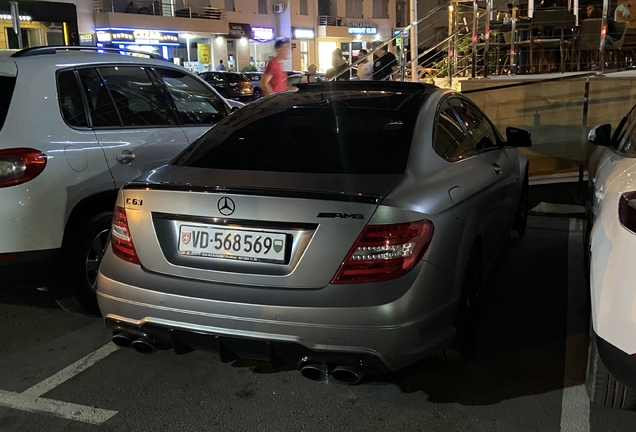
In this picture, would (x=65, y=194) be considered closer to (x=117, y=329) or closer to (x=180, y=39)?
(x=117, y=329)

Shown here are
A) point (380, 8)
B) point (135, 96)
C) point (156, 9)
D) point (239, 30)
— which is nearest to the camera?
point (135, 96)

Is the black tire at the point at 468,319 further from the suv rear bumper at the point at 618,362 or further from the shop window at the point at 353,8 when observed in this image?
the shop window at the point at 353,8

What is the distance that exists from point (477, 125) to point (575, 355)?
1754mm

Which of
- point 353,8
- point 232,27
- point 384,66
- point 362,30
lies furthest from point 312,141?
point 353,8

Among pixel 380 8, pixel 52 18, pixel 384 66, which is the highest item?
pixel 380 8

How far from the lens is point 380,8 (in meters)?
49.3

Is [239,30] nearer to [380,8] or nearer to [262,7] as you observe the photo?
[262,7]

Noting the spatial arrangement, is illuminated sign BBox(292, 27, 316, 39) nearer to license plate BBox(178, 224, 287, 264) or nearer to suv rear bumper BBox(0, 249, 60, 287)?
suv rear bumper BBox(0, 249, 60, 287)

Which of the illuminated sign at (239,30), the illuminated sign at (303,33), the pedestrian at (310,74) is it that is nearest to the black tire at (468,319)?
the pedestrian at (310,74)

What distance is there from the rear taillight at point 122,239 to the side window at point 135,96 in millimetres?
1635

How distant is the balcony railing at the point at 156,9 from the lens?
1181 inches

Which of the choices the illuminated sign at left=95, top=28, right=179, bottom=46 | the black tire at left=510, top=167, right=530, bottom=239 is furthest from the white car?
the illuminated sign at left=95, top=28, right=179, bottom=46

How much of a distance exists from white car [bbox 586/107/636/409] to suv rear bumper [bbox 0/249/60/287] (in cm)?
305

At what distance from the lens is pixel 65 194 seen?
385 cm
